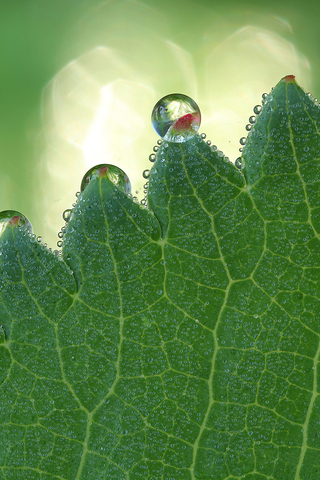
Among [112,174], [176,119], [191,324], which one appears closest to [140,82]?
[176,119]

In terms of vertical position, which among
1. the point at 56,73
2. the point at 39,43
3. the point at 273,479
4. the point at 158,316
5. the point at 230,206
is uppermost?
the point at 39,43

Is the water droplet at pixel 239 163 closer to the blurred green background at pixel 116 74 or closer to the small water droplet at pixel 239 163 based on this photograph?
the small water droplet at pixel 239 163

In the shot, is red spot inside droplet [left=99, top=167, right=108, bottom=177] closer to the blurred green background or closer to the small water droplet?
the small water droplet

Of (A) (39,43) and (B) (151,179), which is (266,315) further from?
(A) (39,43)

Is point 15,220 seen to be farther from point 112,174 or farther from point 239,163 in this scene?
point 239,163

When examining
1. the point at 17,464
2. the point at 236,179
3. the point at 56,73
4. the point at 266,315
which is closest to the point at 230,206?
Result: the point at 236,179

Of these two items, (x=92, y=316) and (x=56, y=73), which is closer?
(x=92, y=316)

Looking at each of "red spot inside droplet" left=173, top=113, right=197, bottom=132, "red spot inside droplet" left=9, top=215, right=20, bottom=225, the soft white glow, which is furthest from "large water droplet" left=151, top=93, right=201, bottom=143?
the soft white glow
